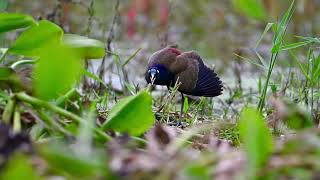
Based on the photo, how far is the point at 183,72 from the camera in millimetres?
2291

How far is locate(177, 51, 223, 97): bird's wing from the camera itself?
7.52ft

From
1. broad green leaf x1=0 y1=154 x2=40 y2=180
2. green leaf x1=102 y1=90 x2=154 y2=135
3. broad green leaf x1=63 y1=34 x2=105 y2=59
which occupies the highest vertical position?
broad green leaf x1=63 y1=34 x2=105 y2=59

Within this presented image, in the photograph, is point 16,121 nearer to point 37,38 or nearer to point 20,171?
point 37,38

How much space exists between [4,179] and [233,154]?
319 millimetres

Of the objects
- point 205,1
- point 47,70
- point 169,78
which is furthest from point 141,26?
point 47,70

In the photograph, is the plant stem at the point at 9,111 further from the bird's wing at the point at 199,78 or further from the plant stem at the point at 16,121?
the bird's wing at the point at 199,78

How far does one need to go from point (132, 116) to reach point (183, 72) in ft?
3.25

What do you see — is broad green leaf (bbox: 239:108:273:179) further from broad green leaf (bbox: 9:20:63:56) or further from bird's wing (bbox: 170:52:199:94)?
bird's wing (bbox: 170:52:199:94)

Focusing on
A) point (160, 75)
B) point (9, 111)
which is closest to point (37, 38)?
point (9, 111)

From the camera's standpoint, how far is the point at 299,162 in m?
0.99

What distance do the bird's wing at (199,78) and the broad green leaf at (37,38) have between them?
0.88 m

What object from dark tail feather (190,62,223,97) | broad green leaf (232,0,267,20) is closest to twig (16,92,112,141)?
broad green leaf (232,0,267,20)

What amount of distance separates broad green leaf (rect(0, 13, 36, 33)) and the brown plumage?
2.65 ft

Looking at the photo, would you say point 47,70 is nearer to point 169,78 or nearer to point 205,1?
point 169,78
